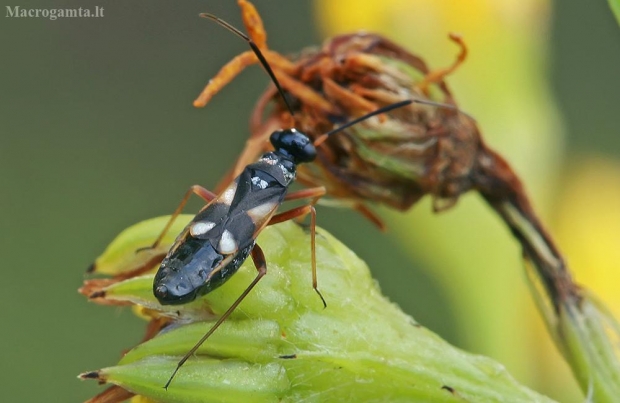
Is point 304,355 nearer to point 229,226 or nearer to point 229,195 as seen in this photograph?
point 229,226

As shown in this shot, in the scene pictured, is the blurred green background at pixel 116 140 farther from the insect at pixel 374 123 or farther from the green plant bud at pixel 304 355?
the green plant bud at pixel 304 355

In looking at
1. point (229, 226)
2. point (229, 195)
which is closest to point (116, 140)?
point (229, 195)

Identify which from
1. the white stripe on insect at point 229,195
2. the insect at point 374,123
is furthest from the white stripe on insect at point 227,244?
the insect at point 374,123

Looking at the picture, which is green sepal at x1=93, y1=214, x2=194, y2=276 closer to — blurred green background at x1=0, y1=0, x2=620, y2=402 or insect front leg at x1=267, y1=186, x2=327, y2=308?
insect front leg at x1=267, y1=186, x2=327, y2=308

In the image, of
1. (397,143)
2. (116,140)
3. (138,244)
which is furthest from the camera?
(116,140)

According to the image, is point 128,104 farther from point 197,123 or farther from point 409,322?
point 409,322
